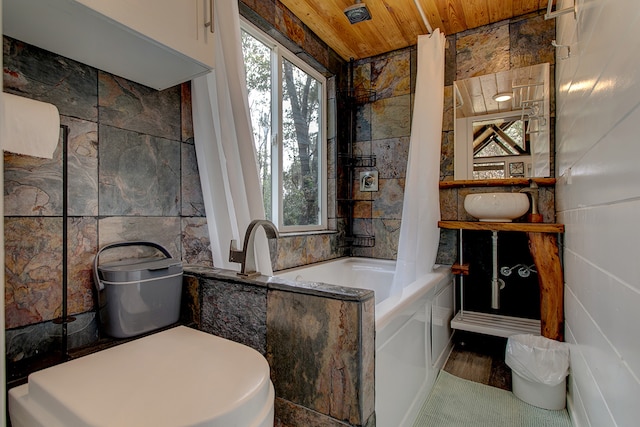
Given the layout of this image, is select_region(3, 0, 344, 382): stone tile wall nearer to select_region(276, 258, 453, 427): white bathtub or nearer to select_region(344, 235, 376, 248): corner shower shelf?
select_region(276, 258, 453, 427): white bathtub

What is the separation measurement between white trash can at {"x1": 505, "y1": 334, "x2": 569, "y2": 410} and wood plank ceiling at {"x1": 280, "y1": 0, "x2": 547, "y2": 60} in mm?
2182

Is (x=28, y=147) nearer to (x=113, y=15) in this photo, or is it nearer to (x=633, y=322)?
(x=113, y=15)

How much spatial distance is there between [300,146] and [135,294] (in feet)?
5.61

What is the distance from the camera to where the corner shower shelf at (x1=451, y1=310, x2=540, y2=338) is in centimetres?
208

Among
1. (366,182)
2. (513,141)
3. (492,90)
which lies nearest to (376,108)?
(366,182)

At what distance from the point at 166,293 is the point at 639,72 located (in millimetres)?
1514

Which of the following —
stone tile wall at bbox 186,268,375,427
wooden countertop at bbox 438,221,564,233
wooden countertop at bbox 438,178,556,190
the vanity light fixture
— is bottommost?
stone tile wall at bbox 186,268,375,427

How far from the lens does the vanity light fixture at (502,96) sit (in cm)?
241

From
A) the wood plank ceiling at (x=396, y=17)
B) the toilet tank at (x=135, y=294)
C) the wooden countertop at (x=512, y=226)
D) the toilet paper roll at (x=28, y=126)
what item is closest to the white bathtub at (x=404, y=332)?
the wooden countertop at (x=512, y=226)

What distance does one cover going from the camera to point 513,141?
2.38 meters

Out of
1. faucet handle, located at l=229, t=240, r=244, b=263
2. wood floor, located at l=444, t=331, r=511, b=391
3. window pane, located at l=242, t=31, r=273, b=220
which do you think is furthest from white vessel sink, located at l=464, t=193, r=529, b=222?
faucet handle, located at l=229, t=240, r=244, b=263

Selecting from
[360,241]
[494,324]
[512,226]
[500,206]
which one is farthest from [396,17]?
[494,324]

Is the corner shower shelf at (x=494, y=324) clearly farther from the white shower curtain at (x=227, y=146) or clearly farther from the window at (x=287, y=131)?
the white shower curtain at (x=227, y=146)

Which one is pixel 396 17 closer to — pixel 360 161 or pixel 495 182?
pixel 360 161
